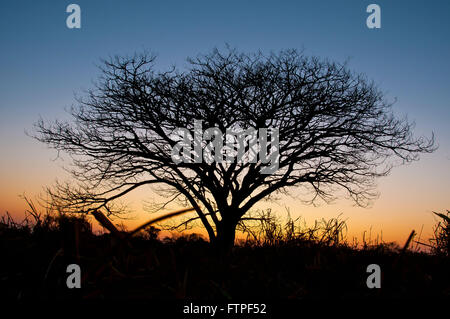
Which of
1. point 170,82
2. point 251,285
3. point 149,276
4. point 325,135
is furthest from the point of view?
point 325,135

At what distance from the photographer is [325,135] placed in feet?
54.6

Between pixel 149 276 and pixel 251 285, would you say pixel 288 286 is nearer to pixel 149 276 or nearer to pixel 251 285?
pixel 251 285

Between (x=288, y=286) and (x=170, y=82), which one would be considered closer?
(x=288, y=286)

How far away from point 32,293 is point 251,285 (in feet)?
2.34

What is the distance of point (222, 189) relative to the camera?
16734mm

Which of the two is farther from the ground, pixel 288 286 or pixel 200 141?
pixel 200 141

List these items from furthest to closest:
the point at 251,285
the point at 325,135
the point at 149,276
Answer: the point at 325,135 → the point at 251,285 → the point at 149,276

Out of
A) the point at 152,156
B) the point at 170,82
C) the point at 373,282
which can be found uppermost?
the point at 170,82
